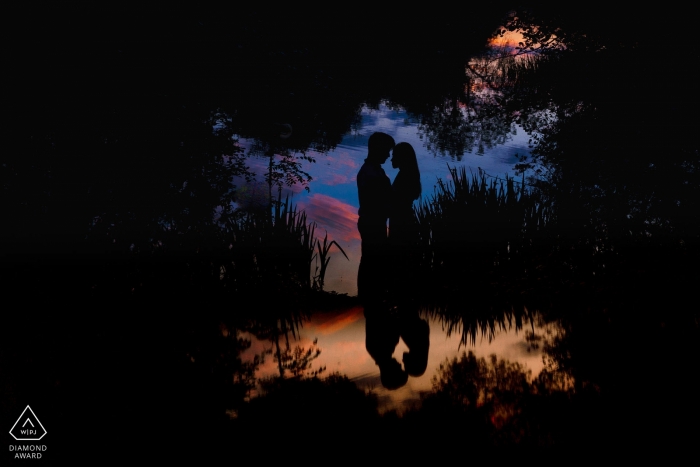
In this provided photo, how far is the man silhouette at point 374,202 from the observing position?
7160 mm

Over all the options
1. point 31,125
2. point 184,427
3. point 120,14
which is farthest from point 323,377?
point 120,14

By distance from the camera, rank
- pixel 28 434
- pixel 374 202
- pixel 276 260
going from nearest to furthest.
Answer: pixel 28 434, pixel 374 202, pixel 276 260

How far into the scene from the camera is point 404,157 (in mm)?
7402

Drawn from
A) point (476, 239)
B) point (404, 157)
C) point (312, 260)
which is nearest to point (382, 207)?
point (404, 157)

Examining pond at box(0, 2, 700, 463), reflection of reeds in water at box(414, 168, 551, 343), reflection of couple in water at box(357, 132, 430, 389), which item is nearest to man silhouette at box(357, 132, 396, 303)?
reflection of couple in water at box(357, 132, 430, 389)

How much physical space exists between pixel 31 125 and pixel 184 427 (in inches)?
187

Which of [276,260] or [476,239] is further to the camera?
[476,239]

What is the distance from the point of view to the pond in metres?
4.58

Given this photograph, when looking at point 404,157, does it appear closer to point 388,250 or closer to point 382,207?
point 382,207

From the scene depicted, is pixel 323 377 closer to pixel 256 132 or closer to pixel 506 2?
pixel 256 132

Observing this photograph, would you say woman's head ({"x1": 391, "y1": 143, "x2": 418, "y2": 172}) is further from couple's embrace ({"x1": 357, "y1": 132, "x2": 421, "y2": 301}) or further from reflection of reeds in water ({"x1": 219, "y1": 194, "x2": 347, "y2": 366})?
reflection of reeds in water ({"x1": 219, "y1": 194, "x2": 347, "y2": 366})

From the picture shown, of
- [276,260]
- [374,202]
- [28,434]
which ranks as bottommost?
[28,434]

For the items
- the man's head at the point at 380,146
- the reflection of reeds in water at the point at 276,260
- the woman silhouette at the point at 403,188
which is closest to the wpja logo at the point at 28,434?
the reflection of reeds in water at the point at 276,260

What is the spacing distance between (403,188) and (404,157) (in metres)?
0.40
